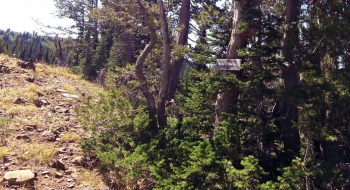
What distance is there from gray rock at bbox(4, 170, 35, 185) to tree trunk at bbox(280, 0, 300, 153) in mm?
4550

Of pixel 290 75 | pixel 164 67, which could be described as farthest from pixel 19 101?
pixel 290 75

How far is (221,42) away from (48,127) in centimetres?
509

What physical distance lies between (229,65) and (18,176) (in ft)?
14.2

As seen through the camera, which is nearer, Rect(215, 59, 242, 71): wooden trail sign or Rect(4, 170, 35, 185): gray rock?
Rect(4, 170, 35, 185): gray rock

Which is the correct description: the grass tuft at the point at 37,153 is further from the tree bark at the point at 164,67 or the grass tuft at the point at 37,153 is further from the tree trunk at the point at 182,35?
the tree trunk at the point at 182,35

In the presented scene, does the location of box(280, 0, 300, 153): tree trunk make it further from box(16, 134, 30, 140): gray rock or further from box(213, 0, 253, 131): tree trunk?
box(16, 134, 30, 140): gray rock

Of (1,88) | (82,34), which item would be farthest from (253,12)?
(82,34)

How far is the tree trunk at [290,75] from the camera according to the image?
17.3ft

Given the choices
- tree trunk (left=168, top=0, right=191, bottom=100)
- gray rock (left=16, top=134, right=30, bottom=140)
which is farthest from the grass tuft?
tree trunk (left=168, top=0, right=191, bottom=100)

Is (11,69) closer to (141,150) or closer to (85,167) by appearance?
(85,167)

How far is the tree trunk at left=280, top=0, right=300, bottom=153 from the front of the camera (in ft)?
17.3

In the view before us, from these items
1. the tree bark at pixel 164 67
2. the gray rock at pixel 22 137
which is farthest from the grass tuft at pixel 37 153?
the tree bark at pixel 164 67

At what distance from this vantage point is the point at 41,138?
6941 mm

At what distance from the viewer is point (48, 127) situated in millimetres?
7547
